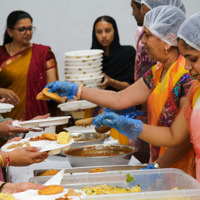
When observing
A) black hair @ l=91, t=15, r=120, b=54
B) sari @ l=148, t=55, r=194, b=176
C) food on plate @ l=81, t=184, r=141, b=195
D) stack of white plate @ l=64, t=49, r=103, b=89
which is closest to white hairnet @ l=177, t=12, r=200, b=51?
sari @ l=148, t=55, r=194, b=176

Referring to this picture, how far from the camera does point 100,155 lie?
223cm

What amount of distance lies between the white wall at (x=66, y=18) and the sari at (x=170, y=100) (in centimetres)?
298

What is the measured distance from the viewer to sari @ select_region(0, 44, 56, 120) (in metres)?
3.91

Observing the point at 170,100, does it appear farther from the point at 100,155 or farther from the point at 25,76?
the point at 25,76

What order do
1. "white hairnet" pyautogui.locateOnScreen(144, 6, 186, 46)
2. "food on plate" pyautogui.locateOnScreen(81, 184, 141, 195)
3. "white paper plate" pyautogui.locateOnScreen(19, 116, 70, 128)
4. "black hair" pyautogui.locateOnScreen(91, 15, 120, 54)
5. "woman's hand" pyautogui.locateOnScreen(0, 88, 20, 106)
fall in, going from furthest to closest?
"black hair" pyautogui.locateOnScreen(91, 15, 120, 54) → "woman's hand" pyautogui.locateOnScreen(0, 88, 20, 106) → "white paper plate" pyautogui.locateOnScreen(19, 116, 70, 128) → "white hairnet" pyautogui.locateOnScreen(144, 6, 186, 46) → "food on plate" pyautogui.locateOnScreen(81, 184, 141, 195)

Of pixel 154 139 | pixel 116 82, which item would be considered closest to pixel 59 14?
pixel 116 82

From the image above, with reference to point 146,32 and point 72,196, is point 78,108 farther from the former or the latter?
point 72,196

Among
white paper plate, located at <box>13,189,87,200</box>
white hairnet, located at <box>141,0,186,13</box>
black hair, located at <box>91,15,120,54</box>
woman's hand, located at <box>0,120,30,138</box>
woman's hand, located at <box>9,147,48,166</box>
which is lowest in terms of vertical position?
woman's hand, located at <box>0,120,30,138</box>

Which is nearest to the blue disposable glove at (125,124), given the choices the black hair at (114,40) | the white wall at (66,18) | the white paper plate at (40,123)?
the white paper plate at (40,123)

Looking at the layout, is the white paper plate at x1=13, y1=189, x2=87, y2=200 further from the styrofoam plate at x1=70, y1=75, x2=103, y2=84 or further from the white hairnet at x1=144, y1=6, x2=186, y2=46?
the styrofoam plate at x1=70, y1=75, x2=103, y2=84

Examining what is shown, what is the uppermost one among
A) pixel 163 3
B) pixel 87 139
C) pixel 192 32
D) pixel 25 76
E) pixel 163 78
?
pixel 163 3

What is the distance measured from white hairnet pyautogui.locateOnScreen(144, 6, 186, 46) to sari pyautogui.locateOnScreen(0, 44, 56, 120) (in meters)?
2.16

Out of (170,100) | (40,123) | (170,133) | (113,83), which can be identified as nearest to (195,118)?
(170,133)

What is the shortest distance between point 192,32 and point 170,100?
0.45 metres
